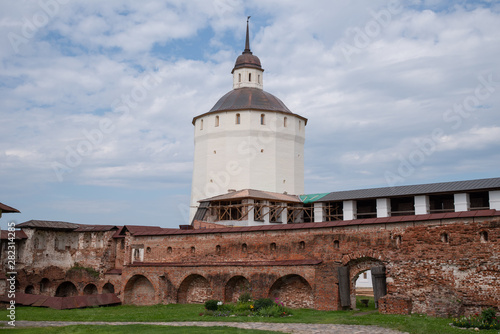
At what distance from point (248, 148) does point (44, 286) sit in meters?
16.5

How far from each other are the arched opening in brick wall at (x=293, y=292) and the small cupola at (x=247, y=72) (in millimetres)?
22661

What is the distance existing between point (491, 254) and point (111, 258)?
22182 millimetres

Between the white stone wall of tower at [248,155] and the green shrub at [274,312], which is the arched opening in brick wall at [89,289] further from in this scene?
the green shrub at [274,312]

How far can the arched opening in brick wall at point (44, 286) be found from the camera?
101 feet

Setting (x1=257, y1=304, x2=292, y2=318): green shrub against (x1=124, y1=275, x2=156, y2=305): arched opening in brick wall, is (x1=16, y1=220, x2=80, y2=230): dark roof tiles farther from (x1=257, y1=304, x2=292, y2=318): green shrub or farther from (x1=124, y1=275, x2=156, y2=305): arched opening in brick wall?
(x1=257, y1=304, x2=292, y2=318): green shrub

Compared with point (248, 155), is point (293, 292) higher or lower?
lower

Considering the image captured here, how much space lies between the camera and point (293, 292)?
21.4m

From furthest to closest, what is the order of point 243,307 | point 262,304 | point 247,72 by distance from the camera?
point 247,72 < point 243,307 < point 262,304

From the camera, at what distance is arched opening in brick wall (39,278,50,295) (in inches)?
1218

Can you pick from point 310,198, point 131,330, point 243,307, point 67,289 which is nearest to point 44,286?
point 67,289

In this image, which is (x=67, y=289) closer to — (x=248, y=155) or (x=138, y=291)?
(x=138, y=291)

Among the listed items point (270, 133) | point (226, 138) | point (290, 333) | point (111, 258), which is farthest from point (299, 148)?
point (290, 333)

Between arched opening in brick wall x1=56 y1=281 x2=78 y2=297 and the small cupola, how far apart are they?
20.0 metres

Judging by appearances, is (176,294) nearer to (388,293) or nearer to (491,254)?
(388,293)
